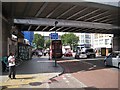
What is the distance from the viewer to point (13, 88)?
12.1 metres

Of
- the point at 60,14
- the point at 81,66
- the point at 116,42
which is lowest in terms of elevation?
the point at 81,66

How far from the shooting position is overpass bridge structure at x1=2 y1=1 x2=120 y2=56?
25.9 meters

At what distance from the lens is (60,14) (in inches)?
1309

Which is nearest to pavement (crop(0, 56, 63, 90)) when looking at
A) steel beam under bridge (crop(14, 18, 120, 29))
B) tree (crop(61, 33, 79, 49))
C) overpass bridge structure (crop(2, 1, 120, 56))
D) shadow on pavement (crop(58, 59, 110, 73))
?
shadow on pavement (crop(58, 59, 110, 73))

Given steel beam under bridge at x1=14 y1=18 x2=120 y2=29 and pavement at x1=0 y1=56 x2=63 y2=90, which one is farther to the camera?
steel beam under bridge at x1=14 y1=18 x2=120 y2=29

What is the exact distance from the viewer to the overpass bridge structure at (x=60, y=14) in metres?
25.9

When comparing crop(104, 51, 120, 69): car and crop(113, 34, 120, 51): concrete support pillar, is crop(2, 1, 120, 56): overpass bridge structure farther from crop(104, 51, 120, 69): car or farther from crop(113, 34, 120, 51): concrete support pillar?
crop(113, 34, 120, 51): concrete support pillar

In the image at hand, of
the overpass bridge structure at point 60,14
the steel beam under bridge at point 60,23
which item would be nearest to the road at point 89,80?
the overpass bridge structure at point 60,14

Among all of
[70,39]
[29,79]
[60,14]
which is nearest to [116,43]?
[60,14]

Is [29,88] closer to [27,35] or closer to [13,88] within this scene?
[13,88]

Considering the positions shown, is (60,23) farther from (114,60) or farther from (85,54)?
(114,60)

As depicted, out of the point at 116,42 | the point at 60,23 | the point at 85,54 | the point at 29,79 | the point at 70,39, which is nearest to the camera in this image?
the point at 29,79

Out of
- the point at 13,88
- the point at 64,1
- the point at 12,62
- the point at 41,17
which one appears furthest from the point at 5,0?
the point at 41,17

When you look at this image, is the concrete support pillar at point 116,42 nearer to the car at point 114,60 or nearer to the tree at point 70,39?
the car at point 114,60
